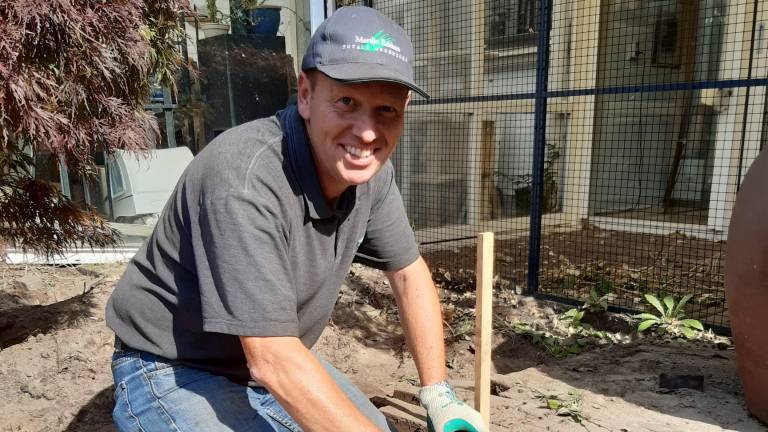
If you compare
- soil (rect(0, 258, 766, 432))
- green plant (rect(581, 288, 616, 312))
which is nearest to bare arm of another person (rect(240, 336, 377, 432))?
soil (rect(0, 258, 766, 432))

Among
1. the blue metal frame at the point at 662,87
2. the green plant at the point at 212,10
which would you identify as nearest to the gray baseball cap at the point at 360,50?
the blue metal frame at the point at 662,87

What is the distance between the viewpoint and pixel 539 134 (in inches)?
168

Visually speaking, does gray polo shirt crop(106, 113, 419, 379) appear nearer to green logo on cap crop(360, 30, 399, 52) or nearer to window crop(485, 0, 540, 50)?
green logo on cap crop(360, 30, 399, 52)

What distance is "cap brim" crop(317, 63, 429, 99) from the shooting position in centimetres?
129

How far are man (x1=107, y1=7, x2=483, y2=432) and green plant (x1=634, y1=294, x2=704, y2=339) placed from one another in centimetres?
235

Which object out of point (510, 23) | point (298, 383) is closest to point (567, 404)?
point (298, 383)

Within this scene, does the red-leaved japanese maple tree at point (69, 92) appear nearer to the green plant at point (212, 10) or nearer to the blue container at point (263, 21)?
the green plant at point (212, 10)

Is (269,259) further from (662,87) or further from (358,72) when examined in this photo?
(662,87)

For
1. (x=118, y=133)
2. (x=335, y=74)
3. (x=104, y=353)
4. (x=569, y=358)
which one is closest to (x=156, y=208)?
(x=104, y=353)

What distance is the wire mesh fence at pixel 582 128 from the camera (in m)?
5.52

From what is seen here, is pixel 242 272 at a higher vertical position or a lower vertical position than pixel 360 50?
lower

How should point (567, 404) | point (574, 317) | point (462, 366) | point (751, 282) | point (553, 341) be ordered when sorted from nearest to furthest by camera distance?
1. point (751, 282)
2. point (567, 404)
3. point (462, 366)
4. point (553, 341)
5. point (574, 317)

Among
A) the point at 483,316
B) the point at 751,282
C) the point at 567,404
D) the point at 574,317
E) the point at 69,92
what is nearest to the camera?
the point at 483,316

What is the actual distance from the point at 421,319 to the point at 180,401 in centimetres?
79
